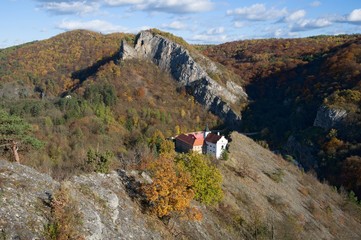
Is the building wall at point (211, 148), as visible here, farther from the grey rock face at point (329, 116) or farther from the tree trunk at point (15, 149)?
the tree trunk at point (15, 149)

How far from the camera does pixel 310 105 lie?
134 m

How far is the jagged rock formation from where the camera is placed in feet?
501

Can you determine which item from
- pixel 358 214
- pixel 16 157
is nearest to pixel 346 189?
pixel 358 214

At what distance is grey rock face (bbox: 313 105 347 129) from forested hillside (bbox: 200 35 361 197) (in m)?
0.86

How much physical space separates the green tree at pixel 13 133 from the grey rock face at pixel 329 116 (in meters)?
103

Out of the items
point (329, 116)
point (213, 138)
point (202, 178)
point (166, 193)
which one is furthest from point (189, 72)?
point (166, 193)

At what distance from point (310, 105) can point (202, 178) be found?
354 ft

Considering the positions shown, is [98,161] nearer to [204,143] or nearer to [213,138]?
[213,138]

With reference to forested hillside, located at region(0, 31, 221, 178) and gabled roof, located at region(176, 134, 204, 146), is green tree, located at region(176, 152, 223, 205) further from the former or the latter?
gabled roof, located at region(176, 134, 204, 146)

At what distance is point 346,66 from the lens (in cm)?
13738

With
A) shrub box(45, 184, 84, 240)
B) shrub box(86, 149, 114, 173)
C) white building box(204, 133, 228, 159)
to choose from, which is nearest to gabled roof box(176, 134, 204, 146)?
white building box(204, 133, 228, 159)

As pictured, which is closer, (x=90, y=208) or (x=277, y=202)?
(x=90, y=208)

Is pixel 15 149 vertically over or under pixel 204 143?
over

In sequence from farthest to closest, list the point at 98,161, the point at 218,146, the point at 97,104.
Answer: the point at 97,104 → the point at 218,146 → the point at 98,161
